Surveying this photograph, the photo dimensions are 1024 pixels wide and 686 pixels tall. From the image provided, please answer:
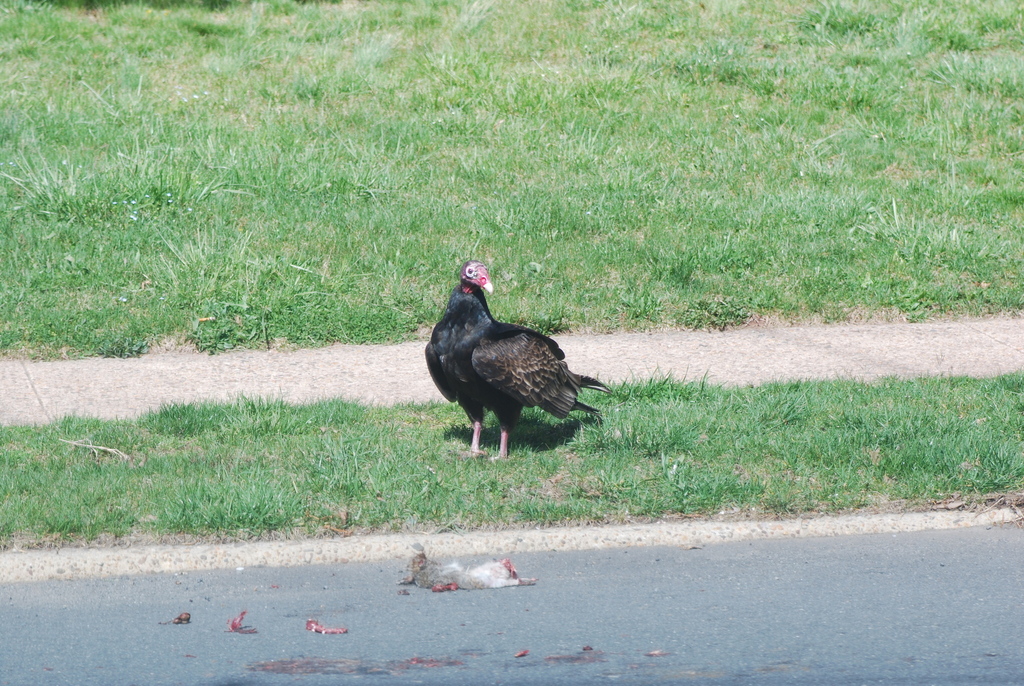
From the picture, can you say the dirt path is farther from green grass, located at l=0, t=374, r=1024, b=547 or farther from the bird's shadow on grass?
the bird's shadow on grass

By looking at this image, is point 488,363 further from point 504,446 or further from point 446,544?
point 446,544

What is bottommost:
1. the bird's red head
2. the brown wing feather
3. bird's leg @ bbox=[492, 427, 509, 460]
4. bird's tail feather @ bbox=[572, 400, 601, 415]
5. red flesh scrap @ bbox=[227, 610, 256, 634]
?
red flesh scrap @ bbox=[227, 610, 256, 634]

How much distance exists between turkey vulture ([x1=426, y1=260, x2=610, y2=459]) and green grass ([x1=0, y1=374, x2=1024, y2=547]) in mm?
289

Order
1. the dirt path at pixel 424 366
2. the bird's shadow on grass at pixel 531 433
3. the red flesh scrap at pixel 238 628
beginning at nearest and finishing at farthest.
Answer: the red flesh scrap at pixel 238 628
the bird's shadow on grass at pixel 531 433
the dirt path at pixel 424 366

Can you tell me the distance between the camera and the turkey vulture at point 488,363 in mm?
5656

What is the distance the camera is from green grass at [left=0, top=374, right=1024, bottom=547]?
16.9 ft

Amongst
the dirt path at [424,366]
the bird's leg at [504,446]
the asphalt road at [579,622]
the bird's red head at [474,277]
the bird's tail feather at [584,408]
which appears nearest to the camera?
the asphalt road at [579,622]

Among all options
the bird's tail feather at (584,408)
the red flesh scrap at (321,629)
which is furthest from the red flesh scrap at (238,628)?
the bird's tail feather at (584,408)

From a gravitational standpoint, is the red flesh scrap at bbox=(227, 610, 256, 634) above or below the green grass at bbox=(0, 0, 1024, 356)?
below

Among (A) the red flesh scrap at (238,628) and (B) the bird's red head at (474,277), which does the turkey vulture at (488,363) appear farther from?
(A) the red flesh scrap at (238,628)

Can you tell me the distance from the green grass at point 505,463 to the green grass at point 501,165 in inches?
74.6

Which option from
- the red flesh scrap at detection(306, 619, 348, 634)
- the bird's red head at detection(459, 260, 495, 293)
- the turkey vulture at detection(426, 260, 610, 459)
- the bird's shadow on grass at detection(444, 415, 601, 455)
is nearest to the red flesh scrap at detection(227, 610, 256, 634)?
the red flesh scrap at detection(306, 619, 348, 634)

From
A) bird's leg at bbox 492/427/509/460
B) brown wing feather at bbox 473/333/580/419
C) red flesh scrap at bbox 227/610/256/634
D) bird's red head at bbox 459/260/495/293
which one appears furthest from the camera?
bird's leg at bbox 492/427/509/460

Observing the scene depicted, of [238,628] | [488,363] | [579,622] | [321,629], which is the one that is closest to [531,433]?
[488,363]
